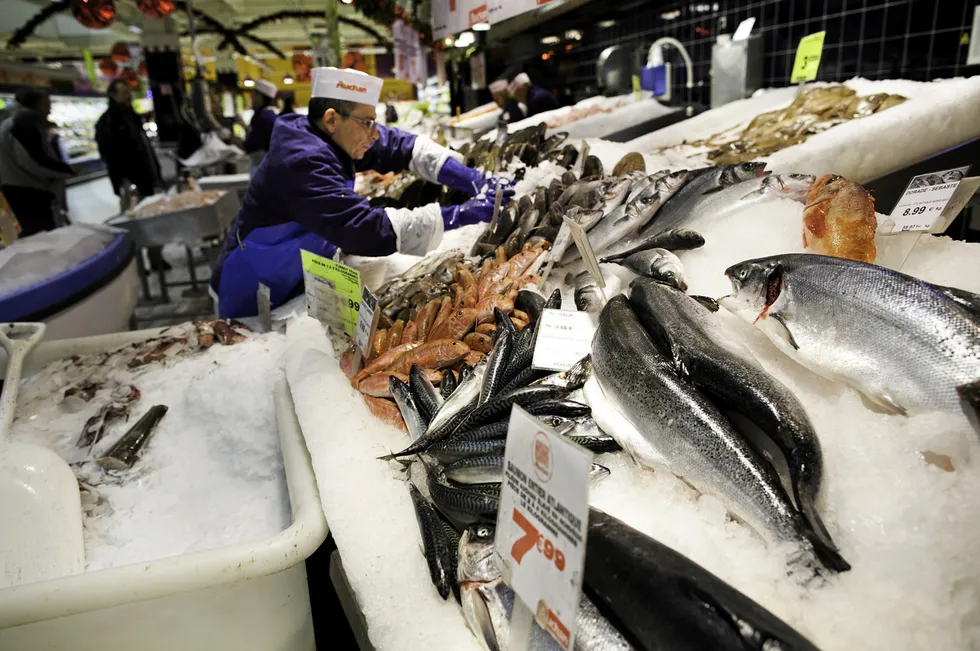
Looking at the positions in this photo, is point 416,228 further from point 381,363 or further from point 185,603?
point 185,603

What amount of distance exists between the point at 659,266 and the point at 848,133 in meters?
2.25

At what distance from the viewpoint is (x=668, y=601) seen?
3.01 feet

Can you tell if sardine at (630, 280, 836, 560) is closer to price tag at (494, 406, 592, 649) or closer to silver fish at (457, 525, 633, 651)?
silver fish at (457, 525, 633, 651)

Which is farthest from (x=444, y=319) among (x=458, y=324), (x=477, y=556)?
(x=477, y=556)

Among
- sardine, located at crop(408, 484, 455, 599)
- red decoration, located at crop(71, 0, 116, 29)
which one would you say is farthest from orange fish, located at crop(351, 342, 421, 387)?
red decoration, located at crop(71, 0, 116, 29)

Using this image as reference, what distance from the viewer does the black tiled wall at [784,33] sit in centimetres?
486

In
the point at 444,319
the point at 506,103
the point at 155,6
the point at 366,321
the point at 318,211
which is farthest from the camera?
the point at 155,6

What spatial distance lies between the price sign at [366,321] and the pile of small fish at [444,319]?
139 mm

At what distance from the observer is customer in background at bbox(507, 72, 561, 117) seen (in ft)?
25.7

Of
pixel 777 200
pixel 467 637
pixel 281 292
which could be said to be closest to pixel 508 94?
pixel 281 292

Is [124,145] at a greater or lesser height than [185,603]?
greater

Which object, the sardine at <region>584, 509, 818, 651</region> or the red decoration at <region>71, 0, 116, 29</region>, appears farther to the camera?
the red decoration at <region>71, 0, 116, 29</region>

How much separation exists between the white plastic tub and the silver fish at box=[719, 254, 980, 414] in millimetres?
1384

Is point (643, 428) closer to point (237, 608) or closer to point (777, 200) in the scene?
point (237, 608)
